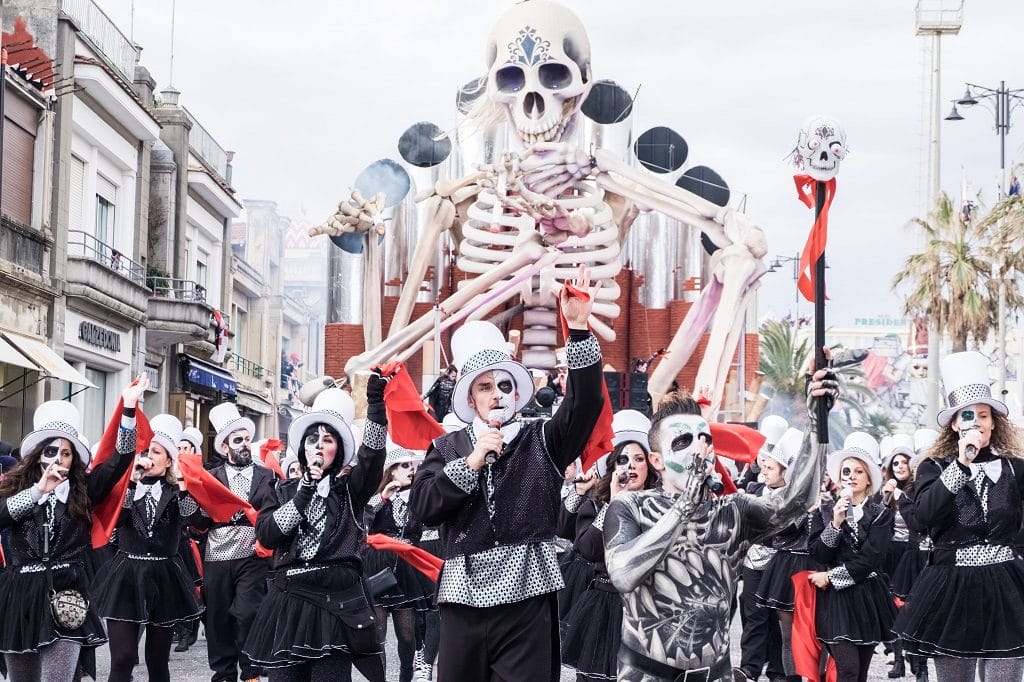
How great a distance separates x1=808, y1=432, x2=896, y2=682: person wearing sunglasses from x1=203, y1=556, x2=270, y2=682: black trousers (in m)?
4.22

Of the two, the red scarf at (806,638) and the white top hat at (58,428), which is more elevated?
the white top hat at (58,428)

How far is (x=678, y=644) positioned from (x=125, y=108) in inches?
993

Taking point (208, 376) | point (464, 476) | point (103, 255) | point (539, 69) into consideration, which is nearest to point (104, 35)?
point (103, 255)

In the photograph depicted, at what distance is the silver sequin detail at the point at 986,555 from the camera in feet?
25.9

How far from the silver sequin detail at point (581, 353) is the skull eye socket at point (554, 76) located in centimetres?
2582

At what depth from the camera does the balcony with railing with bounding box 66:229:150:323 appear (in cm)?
2616

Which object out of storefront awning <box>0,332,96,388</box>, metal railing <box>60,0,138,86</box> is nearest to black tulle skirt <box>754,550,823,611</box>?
storefront awning <box>0,332,96,388</box>

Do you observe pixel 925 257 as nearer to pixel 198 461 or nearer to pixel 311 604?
pixel 198 461

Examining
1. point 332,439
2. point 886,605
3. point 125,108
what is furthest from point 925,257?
point 332,439

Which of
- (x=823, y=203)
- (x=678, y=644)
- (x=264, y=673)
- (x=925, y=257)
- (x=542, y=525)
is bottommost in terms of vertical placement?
(x=264, y=673)

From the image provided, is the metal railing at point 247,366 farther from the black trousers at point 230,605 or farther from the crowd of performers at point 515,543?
the crowd of performers at point 515,543

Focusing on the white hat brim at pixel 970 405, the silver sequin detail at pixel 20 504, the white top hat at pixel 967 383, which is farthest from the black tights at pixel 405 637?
the white top hat at pixel 967 383

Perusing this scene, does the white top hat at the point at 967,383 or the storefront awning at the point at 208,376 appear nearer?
the white top hat at the point at 967,383

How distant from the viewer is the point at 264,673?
786 cm
